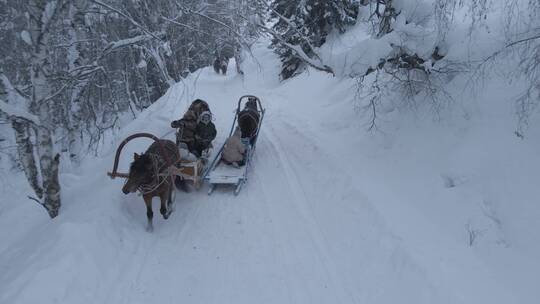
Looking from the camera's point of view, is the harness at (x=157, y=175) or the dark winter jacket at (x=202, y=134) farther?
the dark winter jacket at (x=202, y=134)

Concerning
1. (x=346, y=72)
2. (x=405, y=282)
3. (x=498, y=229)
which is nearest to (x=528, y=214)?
(x=498, y=229)

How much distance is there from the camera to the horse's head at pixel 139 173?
5477 millimetres

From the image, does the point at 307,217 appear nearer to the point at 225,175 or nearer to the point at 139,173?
the point at 225,175

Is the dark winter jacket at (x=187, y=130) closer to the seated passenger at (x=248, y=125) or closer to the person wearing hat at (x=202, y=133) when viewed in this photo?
the person wearing hat at (x=202, y=133)

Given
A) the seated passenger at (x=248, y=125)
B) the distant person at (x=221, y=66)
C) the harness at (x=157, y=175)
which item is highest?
the distant person at (x=221, y=66)

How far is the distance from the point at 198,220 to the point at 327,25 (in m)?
12.5

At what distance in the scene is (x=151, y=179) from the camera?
5.86 meters

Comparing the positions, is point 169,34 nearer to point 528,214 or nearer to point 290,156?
point 290,156

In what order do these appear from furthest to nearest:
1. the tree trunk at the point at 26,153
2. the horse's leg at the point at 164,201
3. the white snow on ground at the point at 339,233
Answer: the horse's leg at the point at 164,201 < the tree trunk at the point at 26,153 < the white snow on ground at the point at 339,233

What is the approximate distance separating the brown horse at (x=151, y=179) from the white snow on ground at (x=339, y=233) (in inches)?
12.0

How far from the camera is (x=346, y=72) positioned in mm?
6984

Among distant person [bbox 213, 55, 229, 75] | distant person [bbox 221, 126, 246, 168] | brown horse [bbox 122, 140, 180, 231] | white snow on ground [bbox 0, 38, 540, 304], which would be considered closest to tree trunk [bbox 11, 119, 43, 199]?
white snow on ground [bbox 0, 38, 540, 304]

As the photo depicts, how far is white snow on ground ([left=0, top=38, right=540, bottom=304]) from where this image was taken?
4.43m

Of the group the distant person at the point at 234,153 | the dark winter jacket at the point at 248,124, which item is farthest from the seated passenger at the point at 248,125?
the distant person at the point at 234,153
